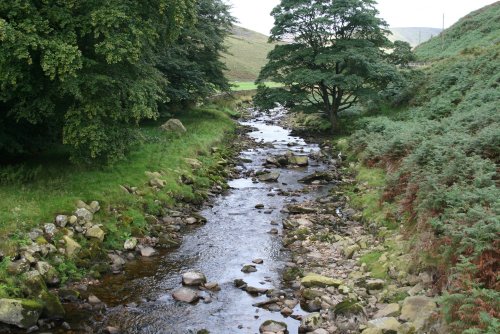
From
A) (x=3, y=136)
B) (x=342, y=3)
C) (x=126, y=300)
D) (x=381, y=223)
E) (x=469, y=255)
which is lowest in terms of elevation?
(x=126, y=300)

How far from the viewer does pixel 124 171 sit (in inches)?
800

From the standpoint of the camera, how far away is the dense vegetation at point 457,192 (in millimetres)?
8711

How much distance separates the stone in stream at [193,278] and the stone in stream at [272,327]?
3.05 meters

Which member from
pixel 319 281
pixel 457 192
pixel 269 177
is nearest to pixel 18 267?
pixel 319 281

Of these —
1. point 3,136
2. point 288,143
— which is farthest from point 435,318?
point 288,143

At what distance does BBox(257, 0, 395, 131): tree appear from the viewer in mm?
35094

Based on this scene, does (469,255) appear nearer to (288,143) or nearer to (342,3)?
(288,143)

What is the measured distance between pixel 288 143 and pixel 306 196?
1425 centimetres

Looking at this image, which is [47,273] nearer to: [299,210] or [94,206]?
[94,206]

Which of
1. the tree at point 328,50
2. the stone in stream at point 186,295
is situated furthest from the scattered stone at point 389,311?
the tree at point 328,50

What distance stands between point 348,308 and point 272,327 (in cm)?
201

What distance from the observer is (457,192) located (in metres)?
11.8

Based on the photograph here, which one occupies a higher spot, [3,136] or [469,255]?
[3,136]

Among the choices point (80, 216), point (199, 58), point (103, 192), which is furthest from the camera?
point (199, 58)
